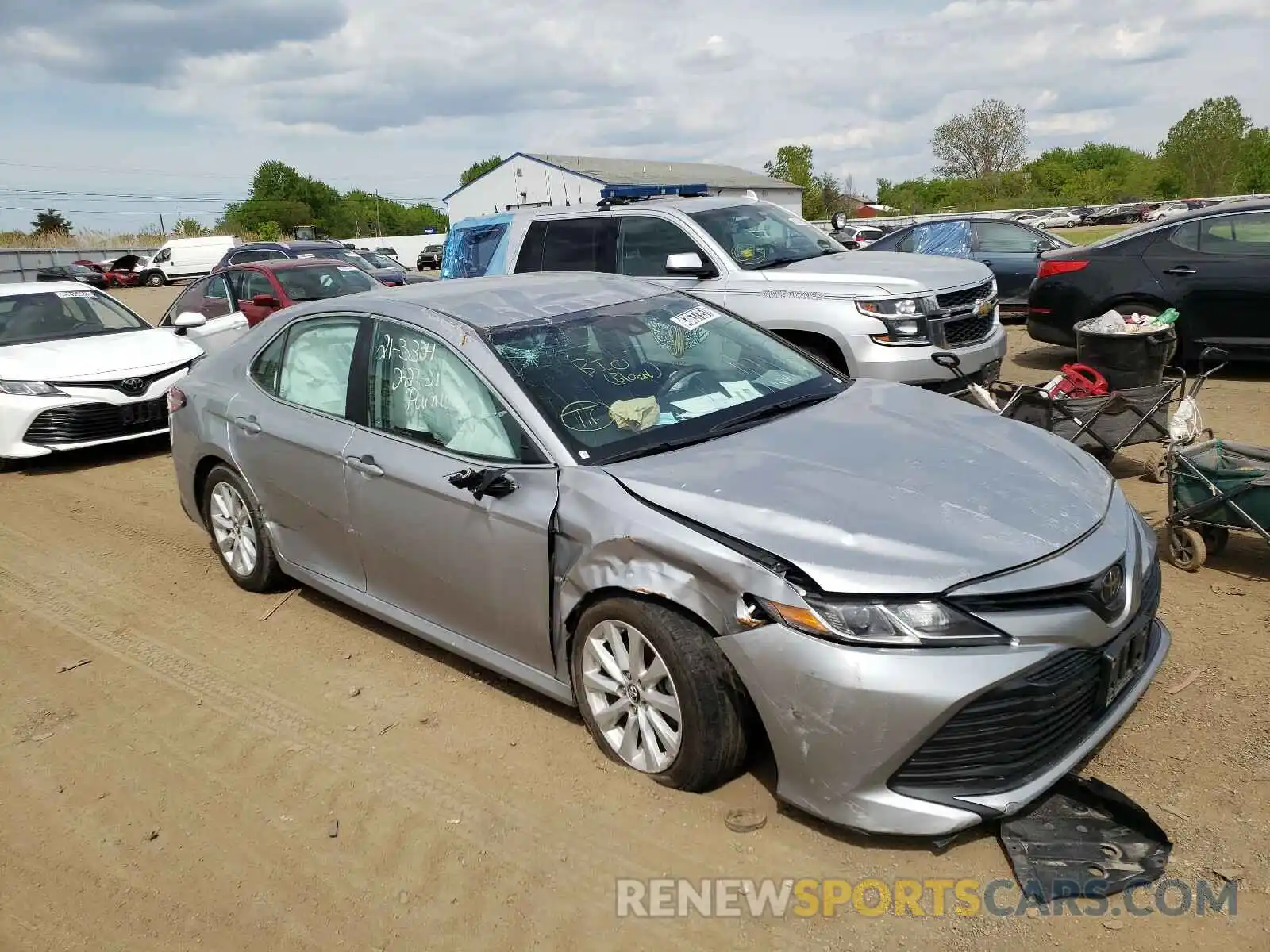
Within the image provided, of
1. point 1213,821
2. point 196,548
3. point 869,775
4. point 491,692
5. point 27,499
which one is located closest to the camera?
point 869,775

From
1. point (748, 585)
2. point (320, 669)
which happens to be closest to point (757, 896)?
point (748, 585)

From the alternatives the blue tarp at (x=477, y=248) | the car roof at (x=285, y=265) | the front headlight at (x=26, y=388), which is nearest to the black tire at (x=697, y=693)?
the blue tarp at (x=477, y=248)

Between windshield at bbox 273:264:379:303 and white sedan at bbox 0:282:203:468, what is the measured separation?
187 centimetres

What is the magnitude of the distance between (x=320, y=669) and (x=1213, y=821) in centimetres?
356

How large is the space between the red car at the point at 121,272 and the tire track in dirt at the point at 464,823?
1740 inches

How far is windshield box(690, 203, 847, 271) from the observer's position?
7.98 metres

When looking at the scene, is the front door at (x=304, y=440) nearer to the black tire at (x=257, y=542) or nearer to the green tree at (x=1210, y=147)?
the black tire at (x=257, y=542)

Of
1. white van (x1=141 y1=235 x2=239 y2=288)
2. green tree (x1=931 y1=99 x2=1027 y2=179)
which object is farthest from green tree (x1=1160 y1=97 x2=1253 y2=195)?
white van (x1=141 y1=235 x2=239 y2=288)

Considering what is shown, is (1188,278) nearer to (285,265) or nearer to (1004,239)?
(1004,239)

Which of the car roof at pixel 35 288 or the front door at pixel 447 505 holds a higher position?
the car roof at pixel 35 288

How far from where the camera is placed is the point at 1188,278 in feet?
29.4

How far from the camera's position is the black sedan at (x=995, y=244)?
13227 millimetres

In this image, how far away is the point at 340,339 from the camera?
4.66m

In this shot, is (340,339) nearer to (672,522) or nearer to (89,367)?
(672,522)
